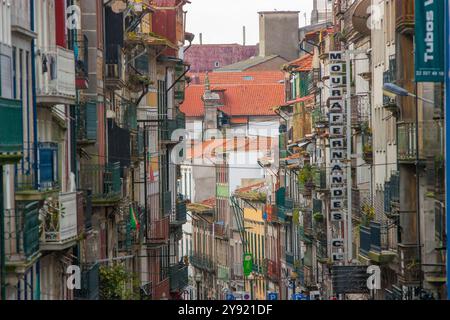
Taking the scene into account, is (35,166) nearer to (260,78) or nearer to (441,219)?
(441,219)

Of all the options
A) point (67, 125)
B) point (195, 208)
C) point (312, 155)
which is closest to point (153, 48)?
point (312, 155)

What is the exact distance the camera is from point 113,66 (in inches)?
2552

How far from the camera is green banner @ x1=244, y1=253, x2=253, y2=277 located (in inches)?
4970

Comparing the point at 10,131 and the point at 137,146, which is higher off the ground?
the point at 10,131

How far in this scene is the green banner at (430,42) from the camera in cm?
4878

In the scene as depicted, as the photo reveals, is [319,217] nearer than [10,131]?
No

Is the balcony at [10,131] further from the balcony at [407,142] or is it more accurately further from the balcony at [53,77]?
the balcony at [407,142]

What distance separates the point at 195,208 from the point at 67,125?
317ft

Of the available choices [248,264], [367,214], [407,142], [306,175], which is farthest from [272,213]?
[407,142]

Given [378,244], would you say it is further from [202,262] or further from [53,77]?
[202,262]

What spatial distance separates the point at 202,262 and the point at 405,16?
92.5 metres

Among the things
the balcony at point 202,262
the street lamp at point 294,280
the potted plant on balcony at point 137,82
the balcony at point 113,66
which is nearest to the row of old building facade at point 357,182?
the street lamp at point 294,280
